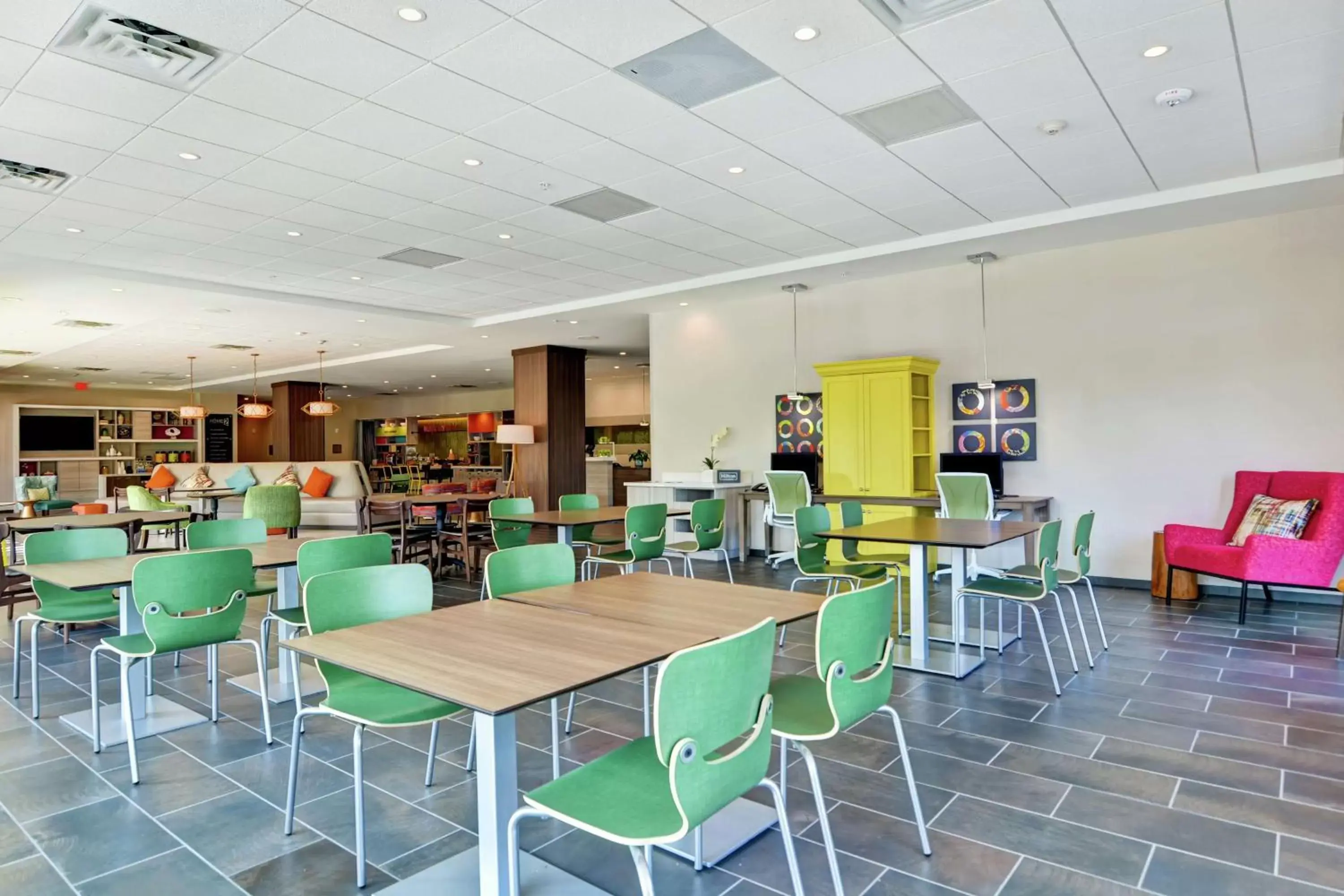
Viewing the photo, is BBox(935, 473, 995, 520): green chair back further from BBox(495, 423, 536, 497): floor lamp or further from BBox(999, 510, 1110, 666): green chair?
BBox(495, 423, 536, 497): floor lamp

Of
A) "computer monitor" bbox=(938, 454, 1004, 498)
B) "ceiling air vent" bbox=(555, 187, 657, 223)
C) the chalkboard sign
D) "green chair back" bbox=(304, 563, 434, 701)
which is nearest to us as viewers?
"green chair back" bbox=(304, 563, 434, 701)

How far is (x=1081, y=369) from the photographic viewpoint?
6957mm

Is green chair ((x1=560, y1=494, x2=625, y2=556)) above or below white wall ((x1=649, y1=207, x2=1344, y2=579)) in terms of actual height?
below

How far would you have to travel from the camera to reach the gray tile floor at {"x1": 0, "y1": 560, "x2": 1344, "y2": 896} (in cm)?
230

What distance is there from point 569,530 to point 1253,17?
188 inches

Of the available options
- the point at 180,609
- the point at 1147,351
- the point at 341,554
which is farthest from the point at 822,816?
the point at 1147,351

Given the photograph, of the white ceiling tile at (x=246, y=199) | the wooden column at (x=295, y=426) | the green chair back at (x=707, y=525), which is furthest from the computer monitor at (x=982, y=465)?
the wooden column at (x=295, y=426)

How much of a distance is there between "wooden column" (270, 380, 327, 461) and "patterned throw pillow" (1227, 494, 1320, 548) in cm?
1588

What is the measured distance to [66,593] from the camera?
4.23 meters

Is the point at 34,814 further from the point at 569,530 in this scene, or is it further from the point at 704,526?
the point at 704,526

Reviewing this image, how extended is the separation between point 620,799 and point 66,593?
4034mm

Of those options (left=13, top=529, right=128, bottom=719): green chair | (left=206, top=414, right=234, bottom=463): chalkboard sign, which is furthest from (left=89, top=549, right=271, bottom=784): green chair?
(left=206, top=414, right=234, bottom=463): chalkboard sign

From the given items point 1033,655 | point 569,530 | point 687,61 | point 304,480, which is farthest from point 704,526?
point 304,480

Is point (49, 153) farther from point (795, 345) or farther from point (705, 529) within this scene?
point (795, 345)
